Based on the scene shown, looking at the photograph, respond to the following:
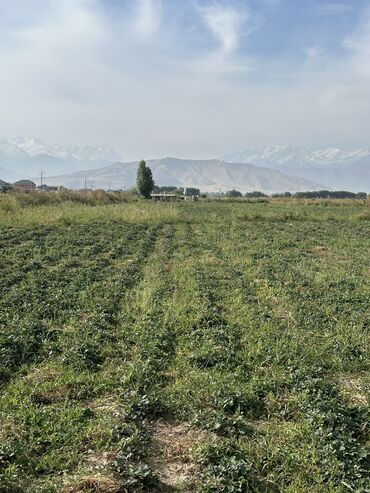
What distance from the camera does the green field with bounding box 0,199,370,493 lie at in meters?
3.86

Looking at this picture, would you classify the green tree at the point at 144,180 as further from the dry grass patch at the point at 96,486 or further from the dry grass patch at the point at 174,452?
the dry grass patch at the point at 96,486

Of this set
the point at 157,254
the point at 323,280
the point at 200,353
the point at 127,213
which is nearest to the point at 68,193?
the point at 127,213

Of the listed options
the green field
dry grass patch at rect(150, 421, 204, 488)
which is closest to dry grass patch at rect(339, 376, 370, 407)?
the green field

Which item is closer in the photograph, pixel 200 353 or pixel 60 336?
pixel 200 353

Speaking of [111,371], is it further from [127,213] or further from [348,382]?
[127,213]

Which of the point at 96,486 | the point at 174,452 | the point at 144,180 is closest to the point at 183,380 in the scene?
the point at 174,452

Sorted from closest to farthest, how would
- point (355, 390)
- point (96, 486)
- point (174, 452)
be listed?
point (96, 486) < point (174, 452) < point (355, 390)

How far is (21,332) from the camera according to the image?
270 inches

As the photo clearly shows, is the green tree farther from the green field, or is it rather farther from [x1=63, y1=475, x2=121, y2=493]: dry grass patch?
[x1=63, y1=475, x2=121, y2=493]: dry grass patch

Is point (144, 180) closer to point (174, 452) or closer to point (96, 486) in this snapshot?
point (174, 452)

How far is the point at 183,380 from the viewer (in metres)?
5.60

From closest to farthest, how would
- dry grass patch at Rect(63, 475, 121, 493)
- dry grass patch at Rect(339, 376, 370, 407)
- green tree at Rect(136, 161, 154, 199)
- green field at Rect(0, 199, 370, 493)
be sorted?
dry grass patch at Rect(63, 475, 121, 493) < green field at Rect(0, 199, 370, 493) < dry grass patch at Rect(339, 376, 370, 407) < green tree at Rect(136, 161, 154, 199)

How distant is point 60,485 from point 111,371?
2.19 m

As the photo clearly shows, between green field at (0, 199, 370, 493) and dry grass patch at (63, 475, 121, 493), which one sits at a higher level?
green field at (0, 199, 370, 493)
